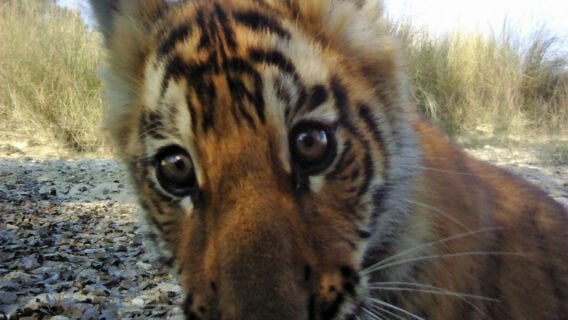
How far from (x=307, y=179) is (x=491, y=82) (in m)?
10.5

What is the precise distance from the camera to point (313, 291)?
159 centimetres

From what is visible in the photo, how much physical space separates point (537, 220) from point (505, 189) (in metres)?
0.18

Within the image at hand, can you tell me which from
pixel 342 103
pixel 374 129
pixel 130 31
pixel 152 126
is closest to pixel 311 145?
pixel 342 103

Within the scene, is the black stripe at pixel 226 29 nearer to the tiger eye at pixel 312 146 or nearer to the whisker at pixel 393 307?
the tiger eye at pixel 312 146

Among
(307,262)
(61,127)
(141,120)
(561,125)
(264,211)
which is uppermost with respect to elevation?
(61,127)

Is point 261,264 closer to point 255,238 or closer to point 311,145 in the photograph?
point 255,238

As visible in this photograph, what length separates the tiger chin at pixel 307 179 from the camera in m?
1.64

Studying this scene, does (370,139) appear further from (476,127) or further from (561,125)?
(561,125)

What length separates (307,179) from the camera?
1.79 meters

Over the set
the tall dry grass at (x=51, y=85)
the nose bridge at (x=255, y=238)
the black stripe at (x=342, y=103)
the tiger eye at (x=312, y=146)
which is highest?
the tall dry grass at (x=51, y=85)

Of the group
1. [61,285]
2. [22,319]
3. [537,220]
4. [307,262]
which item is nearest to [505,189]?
[537,220]

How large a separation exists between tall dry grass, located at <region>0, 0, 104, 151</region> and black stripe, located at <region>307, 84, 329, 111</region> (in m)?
8.68

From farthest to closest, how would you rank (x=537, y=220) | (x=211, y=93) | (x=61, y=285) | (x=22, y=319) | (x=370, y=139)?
(x=61, y=285), (x=22, y=319), (x=537, y=220), (x=370, y=139), (x=211, y=93)

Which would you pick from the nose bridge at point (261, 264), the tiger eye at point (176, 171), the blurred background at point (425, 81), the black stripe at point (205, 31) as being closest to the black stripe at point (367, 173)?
the nose bridge at point (261, 264)
